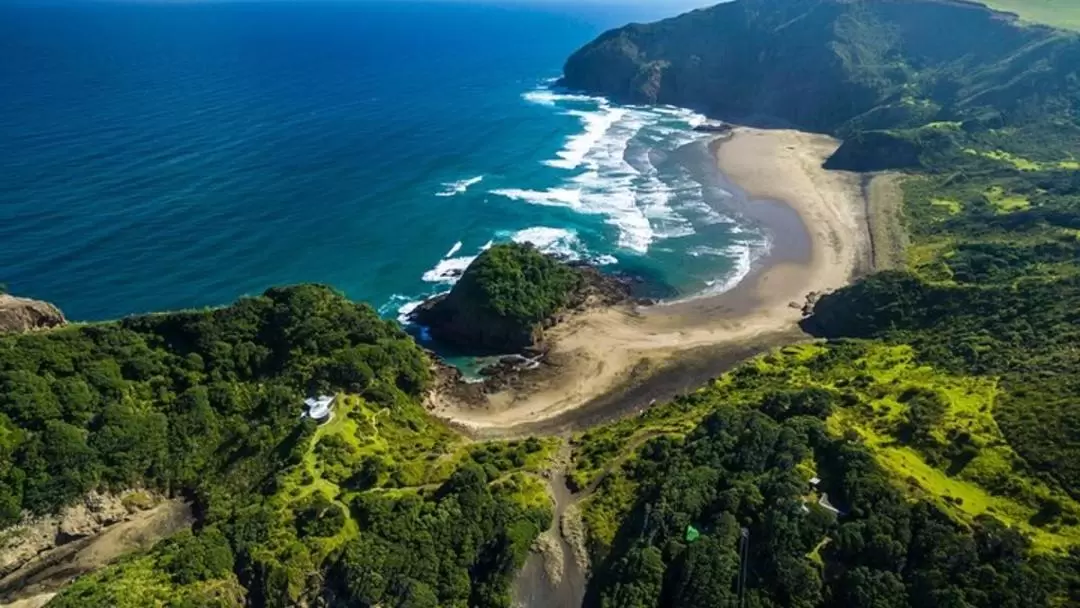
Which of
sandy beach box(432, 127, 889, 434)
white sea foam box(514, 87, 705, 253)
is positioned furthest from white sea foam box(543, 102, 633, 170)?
sandy beach box(432, 127, 889, 434)

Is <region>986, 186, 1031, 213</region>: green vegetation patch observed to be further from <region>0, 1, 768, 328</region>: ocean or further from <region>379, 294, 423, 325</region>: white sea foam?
<region>379, 294, 423, 325</region>: white sea foam

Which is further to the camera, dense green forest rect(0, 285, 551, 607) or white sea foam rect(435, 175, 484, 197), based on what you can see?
white sea foam rect(435, 175, 484, 197)

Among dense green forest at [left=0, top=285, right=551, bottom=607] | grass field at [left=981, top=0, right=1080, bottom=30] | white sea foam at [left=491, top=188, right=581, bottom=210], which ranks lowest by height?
dense green forest at [left=0, top=285, right=551, bottom=607]

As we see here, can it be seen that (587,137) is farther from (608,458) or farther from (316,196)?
(608,458)

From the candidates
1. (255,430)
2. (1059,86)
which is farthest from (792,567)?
(1059,86)

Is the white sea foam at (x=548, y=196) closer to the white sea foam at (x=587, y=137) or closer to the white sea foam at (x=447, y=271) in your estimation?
the white sea foam at (x=587, y=137)

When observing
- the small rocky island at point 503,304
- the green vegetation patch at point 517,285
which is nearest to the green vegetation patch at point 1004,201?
the small rocky island at point 503,304

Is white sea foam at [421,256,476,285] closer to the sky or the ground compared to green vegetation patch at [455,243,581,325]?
closer to the ground
